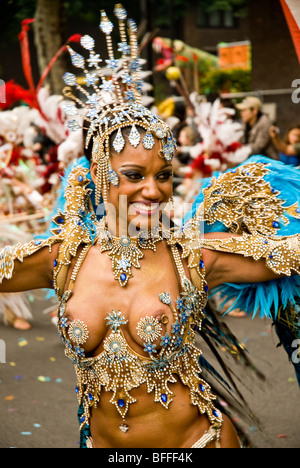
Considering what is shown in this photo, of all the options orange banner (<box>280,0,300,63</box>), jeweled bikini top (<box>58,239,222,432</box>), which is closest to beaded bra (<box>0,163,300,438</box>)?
jeweled bikini top (<box>58,239,222,432</box>)

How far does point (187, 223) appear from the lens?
2.47m

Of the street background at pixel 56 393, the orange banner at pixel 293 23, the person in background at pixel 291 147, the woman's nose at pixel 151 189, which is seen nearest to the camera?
the woman's nose at pixel 151 189

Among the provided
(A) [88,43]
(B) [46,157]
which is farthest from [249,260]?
(B) [46,157]

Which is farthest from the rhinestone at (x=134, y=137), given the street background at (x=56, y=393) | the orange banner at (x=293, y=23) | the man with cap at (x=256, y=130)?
the man with cap at (x=256, y=130)

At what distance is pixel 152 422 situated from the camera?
2.24 metres

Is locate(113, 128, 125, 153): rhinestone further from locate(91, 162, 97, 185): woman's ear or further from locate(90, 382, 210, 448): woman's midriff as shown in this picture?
locate(90, 382, 210, 448): woman's midriff

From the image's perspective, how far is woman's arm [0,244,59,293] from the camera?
2365mm

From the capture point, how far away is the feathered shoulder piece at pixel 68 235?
234cm

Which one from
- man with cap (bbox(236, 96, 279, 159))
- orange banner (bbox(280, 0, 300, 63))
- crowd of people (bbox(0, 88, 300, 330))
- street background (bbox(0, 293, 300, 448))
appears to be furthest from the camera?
man with cap (bbox(236, 96, 279, 159))

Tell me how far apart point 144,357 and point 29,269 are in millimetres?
557

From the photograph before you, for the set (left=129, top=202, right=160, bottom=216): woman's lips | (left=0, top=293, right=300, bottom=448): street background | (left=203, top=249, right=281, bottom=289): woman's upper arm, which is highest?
(left=129, top=202, right=160, bottom=216): woman's lips

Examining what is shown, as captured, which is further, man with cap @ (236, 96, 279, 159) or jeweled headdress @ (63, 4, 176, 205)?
man with cap @ (236, 96, 279, 159)

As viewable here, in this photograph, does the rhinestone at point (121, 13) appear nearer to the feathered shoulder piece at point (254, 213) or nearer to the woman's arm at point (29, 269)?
the feathered shoulder piece at point (254, 213)
